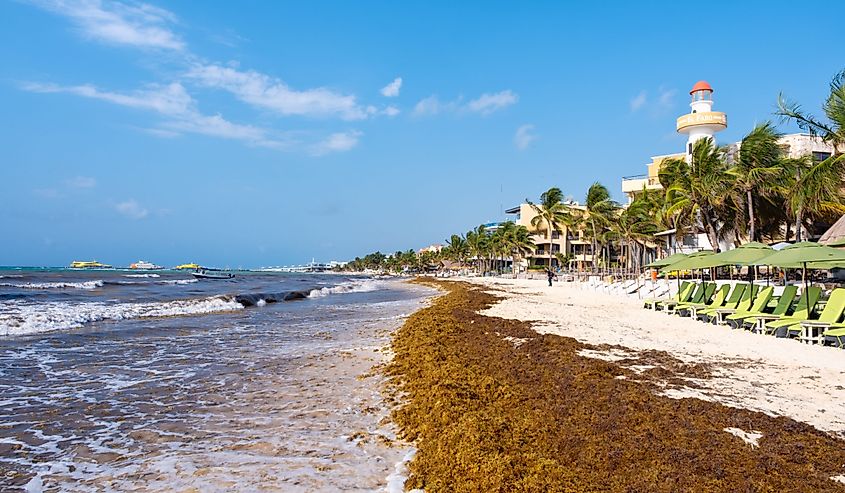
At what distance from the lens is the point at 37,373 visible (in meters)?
9.23

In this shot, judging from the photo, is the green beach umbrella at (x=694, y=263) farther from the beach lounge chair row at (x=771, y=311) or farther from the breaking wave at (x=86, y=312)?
the breaking wave at (x=86, y=312)

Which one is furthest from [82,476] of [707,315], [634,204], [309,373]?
[634,204]

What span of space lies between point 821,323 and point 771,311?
349 cm

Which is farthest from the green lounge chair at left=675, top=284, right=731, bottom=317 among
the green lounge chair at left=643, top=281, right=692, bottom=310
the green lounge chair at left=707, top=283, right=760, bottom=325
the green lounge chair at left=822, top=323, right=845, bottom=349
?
the green lounge chair at left=822, top=323, right=845, bottom=349

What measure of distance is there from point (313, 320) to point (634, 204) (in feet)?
106

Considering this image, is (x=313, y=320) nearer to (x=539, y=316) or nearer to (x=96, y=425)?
(x=539, y=316)

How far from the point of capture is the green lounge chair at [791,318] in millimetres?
11585

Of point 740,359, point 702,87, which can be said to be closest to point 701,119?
point 702,87

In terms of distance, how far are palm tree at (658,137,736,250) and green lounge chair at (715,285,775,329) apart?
43.7 feet

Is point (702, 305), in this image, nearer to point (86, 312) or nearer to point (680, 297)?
point (680, 297)

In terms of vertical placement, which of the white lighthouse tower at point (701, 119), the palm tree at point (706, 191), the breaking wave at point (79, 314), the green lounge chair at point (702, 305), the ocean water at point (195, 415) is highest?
the white lighthouse tower at point (701, 119)

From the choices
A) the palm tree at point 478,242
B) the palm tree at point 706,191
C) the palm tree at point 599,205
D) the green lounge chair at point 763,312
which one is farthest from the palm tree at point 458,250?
the green lounge chair at point 763,312

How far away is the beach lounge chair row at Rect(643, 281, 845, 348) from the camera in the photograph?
10539mm

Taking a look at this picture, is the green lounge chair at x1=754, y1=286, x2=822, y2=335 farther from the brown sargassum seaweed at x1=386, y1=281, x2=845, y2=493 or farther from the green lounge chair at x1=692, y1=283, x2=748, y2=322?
the brown sargassum seaweed at x1=386, y1=281, x2=845, y2=493
